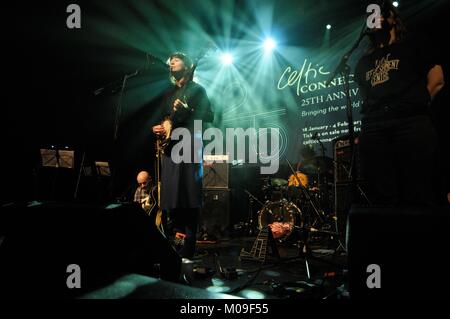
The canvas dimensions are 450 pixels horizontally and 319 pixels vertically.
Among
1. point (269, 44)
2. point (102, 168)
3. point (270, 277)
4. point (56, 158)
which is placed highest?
point (269, 44)

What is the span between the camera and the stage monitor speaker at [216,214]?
6.40m

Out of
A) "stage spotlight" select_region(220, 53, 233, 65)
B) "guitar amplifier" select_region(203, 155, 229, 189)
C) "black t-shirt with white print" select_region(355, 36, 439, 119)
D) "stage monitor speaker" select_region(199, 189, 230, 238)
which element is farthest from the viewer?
"stage spotlight" select_region(220, 53, 233, 65)

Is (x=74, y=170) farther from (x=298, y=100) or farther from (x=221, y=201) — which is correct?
(x=298, y=100)

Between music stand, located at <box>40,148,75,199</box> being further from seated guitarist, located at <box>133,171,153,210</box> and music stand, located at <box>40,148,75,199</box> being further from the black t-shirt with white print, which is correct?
the black t-shirt with white print

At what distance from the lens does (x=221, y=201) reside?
6.54 metres

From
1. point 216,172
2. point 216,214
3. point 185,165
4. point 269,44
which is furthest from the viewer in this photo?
point 269,44

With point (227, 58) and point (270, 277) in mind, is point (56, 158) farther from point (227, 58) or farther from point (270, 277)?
point (227, 58)

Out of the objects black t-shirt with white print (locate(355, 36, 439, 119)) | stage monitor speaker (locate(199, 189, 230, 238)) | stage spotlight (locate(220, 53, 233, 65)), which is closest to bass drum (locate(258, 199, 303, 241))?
stage monitor speaker (locate(199, 189, 230, 238))

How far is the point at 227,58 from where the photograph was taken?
987 cm

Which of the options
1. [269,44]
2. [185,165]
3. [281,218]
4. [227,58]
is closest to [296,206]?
[281,218]

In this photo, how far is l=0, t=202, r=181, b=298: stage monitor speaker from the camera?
1.35 m

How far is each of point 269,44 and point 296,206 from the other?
561 centimetres

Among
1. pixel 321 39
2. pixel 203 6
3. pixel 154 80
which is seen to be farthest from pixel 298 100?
pixel 154 80

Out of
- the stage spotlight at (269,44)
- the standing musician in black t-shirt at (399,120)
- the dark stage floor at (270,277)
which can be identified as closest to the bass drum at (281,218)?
the dark stage floor at (270,277)
